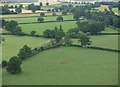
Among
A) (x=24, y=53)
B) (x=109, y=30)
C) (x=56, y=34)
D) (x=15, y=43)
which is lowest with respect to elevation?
(x=109, y=30)

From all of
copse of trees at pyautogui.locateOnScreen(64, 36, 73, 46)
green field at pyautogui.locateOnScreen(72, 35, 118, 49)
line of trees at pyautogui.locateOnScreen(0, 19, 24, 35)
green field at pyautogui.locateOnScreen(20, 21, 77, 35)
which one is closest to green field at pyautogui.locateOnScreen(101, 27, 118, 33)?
green field at pyautogui.locateOnScreen(72, 35, 118, 49)

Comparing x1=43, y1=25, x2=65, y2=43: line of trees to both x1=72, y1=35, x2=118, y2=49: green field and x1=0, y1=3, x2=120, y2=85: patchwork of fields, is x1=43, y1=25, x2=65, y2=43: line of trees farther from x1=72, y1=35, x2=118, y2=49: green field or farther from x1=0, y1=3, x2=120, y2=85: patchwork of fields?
x1=72, y1=35, x2=118, y2=49: green field

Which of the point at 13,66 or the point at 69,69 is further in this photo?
the point at 69,69

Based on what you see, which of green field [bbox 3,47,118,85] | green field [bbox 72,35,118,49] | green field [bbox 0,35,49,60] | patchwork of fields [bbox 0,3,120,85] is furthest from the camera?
green field [bbox 72,35,118,49]

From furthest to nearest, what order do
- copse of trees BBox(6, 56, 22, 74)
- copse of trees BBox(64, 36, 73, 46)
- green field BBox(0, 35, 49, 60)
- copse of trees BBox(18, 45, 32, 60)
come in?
copse of trees BBox(64, 36, 73, 46) → green field BBox(0, 35, 49, 60) → copse of trees BBox(18, 45, 32, 60) → copse of trees BBox(6, 56, 22, 74)

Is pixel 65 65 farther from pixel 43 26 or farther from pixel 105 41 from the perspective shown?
pixel 43 26

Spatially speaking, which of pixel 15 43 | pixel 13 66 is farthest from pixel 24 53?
pixel 15 43

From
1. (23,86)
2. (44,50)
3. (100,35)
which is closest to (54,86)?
(23,86)

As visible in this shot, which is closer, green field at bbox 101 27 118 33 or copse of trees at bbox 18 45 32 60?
copse of trees at bbox 18 45 32 60
